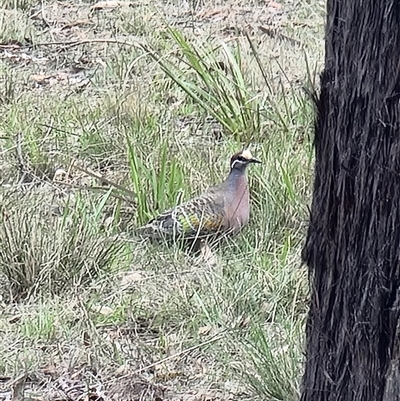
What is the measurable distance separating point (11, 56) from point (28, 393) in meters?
3.96

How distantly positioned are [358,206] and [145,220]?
8.08 ft

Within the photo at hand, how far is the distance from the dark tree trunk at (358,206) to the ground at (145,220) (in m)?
0.95

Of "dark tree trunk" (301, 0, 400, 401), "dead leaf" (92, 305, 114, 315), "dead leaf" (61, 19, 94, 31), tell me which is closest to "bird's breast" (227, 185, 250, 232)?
"dead leaf" (92, 305, 114, 315)

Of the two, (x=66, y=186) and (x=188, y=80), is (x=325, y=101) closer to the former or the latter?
(x=66, y=186)

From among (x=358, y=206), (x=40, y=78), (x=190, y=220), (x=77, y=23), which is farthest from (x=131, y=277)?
(x=77, y=23)

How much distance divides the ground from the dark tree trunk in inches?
37.3

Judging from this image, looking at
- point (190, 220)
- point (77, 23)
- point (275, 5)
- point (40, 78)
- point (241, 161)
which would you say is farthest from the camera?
point (275, 5)

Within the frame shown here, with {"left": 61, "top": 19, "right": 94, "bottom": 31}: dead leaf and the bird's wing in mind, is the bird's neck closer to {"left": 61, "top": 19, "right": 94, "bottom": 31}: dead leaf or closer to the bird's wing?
the bird's wing

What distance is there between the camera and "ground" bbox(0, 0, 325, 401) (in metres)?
3.34

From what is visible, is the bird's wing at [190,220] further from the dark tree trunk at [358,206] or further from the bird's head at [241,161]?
the dark tree trunk at [358,206]

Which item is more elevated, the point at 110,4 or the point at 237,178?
the point at 110,4

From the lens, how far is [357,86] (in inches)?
75.0

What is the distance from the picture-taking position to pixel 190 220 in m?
4.26

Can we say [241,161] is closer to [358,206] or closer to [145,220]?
[145,220]
